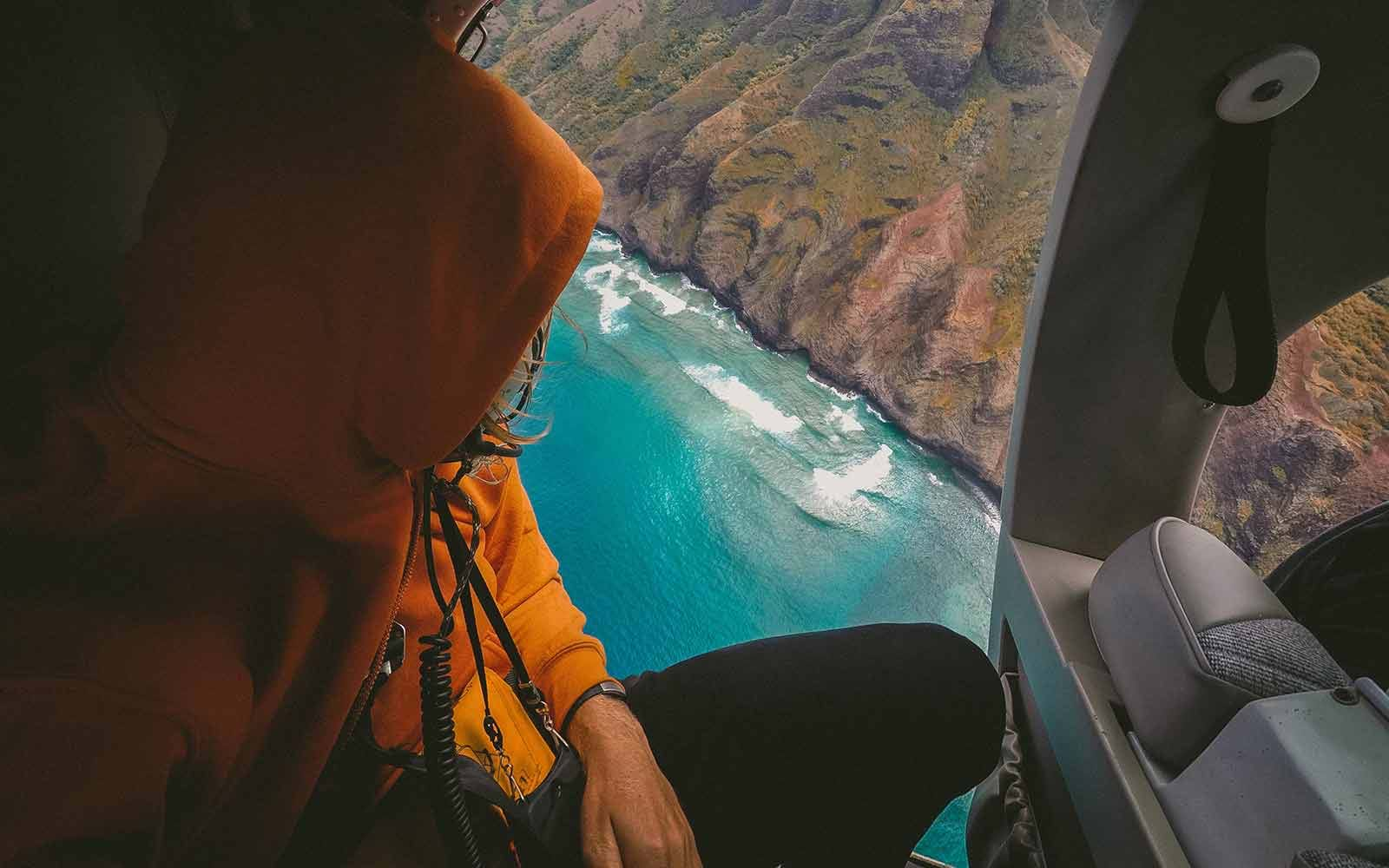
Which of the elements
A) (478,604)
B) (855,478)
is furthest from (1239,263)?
(855,478)

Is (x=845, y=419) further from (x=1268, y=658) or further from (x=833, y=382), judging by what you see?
(x=1268, y=658)

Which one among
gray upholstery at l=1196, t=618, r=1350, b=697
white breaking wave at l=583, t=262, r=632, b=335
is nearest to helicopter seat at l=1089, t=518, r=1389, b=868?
gray upholstery at l=1196, t=618, r=1350, b=697

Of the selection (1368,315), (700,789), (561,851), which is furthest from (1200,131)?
(561,851)

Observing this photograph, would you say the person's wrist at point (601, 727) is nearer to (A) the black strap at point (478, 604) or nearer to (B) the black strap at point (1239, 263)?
(A) the black strap at point (478, 604)

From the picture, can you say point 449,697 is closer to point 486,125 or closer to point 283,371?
point 283,371

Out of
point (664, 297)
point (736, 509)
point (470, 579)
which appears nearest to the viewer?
point (470, 579)

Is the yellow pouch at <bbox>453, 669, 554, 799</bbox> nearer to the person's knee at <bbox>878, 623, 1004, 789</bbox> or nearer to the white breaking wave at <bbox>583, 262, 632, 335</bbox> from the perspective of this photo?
the person's knee at <bbox>878, 623, 1004, 789</bbox>

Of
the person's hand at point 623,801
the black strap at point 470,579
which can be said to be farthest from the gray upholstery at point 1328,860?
the black strap at point 470,579
